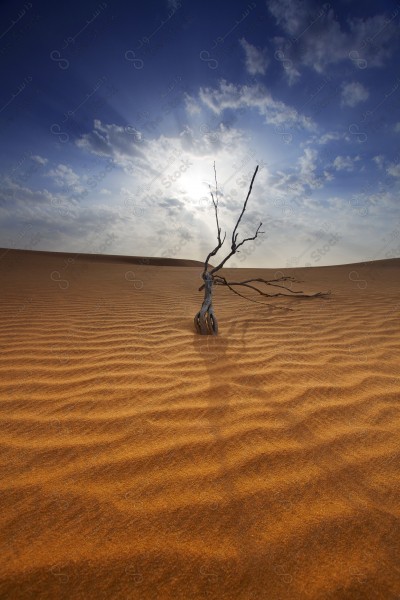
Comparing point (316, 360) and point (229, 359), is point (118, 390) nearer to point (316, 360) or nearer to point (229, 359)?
point (229, 359)

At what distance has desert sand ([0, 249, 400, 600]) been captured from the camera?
1.07 metres

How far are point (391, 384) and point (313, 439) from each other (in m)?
1.18

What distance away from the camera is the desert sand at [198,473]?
1.07 meters

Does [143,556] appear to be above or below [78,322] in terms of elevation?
below

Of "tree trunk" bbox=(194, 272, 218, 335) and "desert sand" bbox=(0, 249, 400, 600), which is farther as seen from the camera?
"tree trunk" bbox=(194, 272, 218, 335)

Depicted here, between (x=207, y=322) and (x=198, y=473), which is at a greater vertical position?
(x=207, y=322)

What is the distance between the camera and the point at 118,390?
2.30 meters

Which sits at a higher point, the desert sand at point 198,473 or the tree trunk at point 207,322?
the tree trunk at point 207,322

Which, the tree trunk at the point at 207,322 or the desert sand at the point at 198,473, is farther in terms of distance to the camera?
the tree trunk at the point at 207,322

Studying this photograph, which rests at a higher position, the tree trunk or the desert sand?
the tree trunk

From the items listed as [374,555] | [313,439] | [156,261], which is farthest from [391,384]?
[156,261]

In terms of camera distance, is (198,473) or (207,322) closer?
(198,473)

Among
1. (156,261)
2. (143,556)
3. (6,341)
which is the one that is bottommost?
(143,556)

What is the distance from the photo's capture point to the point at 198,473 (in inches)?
59.1
